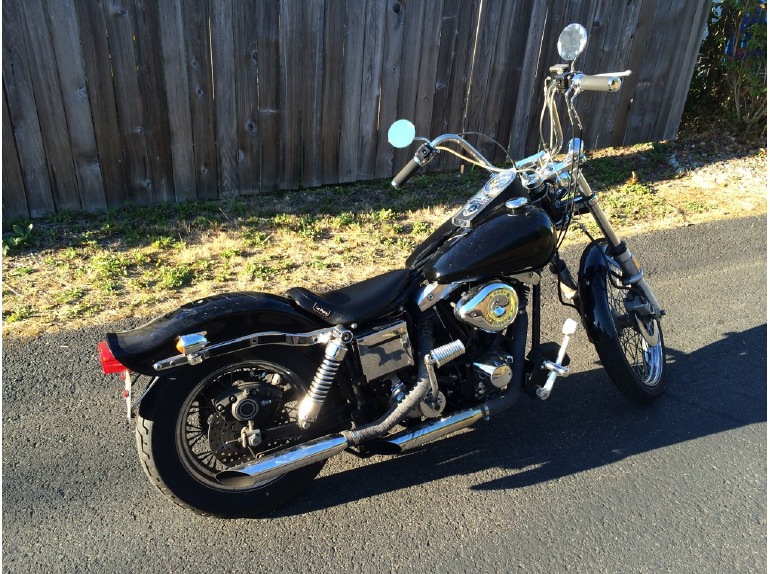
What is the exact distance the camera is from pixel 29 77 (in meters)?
4.76

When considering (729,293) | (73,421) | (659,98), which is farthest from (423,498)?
(659,98)

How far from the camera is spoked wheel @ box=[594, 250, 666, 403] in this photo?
3311mm

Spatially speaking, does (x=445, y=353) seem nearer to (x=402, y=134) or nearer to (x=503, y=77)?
(x=402, y=134)

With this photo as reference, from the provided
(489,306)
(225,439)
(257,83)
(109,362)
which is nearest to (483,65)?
(257,83)

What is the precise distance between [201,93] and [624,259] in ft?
11.9

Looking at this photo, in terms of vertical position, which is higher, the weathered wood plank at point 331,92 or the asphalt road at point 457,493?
the weathered wood plank at point 331,92

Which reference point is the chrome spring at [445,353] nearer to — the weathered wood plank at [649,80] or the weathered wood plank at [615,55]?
the weathered wood plank at [615,55]

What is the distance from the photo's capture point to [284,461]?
8.64ft

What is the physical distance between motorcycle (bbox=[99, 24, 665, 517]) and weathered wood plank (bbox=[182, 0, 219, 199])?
3.06 meters

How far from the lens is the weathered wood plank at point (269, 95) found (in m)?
5.27

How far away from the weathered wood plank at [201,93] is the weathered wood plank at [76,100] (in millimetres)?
777

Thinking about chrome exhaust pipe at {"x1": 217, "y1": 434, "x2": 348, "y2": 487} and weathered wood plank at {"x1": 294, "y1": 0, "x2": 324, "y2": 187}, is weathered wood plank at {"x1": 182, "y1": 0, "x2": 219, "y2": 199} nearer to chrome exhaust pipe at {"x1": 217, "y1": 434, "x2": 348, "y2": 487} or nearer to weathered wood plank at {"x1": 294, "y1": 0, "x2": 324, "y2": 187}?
weathered wood plank at {"x1": 294, "y1": 0, "x2": 324, "y2": 187}

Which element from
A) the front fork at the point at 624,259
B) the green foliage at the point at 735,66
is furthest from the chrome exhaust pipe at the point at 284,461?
the green foliage at the point at 735,66

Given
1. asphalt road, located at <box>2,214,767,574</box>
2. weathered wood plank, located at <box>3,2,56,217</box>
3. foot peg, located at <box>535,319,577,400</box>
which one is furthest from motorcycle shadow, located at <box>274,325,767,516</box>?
weathered wood plank, located at <box>3,2,56,217</box>
